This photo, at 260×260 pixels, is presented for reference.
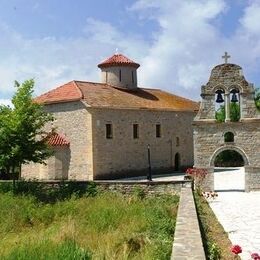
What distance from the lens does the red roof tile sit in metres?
33.0

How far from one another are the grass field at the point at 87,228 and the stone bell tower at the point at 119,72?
1652 cm

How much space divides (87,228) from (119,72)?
24778mm

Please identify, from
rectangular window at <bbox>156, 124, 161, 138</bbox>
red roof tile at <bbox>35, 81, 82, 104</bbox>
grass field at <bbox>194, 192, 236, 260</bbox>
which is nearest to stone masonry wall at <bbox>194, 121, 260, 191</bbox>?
grass field at <bbox>194, 192, 236, 260</bbox>

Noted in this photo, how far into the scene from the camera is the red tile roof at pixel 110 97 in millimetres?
33062

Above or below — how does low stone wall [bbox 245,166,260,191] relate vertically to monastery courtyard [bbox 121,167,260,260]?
above

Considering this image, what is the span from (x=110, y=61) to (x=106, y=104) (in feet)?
22.5

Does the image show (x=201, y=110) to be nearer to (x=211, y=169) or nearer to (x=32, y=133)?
(x=211, y=169)

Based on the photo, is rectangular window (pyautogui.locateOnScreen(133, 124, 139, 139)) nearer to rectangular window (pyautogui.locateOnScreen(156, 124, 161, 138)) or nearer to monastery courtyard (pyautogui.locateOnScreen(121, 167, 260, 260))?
rectangular window (pyautogui.locateOnScreen(156, 124, 161, 138))

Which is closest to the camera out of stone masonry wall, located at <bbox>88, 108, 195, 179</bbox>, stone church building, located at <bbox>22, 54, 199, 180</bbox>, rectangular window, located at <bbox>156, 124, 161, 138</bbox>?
stone church building, located at <bbox>22, 54, 199, 180</bbox>

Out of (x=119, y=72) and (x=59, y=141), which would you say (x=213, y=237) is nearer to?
(x=59, y=141)

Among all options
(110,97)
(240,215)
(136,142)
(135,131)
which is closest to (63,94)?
(110,97)

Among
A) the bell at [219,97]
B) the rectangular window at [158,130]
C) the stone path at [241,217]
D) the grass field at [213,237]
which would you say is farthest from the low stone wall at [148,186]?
the rectangular window at [158,130]

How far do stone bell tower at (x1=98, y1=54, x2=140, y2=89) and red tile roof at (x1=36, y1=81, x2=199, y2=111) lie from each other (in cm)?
59

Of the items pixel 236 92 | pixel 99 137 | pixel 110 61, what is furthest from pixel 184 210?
pixel 110 61
